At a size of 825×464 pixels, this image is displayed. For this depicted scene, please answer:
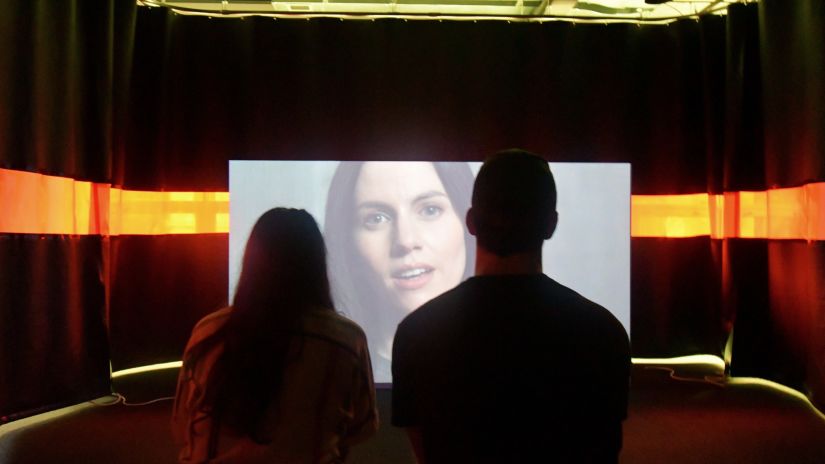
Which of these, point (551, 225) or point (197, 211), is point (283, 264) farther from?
point (197, 211)

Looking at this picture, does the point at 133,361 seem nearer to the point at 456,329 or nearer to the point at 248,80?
the point at 248,80

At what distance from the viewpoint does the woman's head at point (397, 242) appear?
10.2 ft

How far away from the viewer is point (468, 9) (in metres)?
4.19

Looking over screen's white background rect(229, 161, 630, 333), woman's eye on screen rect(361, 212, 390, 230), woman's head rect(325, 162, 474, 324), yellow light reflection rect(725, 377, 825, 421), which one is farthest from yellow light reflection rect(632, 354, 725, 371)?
woman's eye on screen rect(361, 212, 390, 230)

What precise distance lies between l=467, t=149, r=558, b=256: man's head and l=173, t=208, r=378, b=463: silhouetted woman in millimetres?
483

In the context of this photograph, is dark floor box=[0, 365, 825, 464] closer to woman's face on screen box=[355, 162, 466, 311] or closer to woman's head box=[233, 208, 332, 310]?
woman's face on screen box=[355, 162, 466, 311]

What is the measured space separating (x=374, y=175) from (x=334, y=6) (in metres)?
1.56

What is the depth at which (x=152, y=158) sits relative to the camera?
3.93 metres

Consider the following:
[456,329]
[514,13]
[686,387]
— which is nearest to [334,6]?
[514,13]

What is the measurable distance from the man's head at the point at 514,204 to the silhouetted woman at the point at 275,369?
483 mm

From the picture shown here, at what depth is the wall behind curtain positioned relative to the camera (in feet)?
9.26

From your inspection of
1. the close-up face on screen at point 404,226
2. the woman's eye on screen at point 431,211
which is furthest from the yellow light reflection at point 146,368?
the woman's eye on screen at point 431,211

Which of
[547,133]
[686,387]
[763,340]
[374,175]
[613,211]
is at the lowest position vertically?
[686,387]

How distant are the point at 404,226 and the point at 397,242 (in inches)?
3.7
